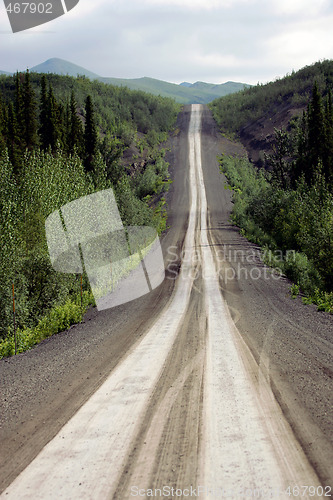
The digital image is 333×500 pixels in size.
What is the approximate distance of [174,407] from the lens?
552 cm

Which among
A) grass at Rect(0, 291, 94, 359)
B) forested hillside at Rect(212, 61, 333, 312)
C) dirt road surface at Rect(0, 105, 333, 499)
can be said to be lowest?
grass at Rect(0, 291, 94, 359)

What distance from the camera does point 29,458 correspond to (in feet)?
14.5

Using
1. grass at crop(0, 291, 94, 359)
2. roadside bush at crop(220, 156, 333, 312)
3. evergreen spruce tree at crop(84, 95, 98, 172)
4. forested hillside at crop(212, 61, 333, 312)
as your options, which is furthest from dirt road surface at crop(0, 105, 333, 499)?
evergreen spruce tree at crop(84, 95, 98, 172)

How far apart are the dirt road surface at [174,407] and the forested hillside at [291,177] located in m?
5.67

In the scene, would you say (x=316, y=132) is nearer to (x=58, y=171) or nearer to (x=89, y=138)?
(x=58, y=171)

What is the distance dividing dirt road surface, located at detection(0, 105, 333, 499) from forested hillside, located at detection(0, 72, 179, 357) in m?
2.95

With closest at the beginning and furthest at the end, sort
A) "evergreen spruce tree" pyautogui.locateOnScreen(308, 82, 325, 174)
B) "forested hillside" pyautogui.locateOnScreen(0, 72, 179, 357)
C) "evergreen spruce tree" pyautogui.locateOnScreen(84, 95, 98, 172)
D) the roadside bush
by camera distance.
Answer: "forested hillside" pyautogui.locateOnScreen(0, 72, 179, 357) → the roadside bush → "evergreen spruce tree" pyautogui.locateOnScreen(308, 82, 325, 174) → "evergreen spruce tree" pyautogui.locateOnScreen(84, 95, 98, 172)

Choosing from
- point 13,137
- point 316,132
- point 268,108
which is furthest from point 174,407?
point 268,108

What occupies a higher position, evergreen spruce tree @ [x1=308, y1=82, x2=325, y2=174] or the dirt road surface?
evergreen spruce tree @ [x1=308, y1=82, x2=325, y2=174]

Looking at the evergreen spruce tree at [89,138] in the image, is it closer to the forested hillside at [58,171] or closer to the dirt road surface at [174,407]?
the forested hillside at [58,171]

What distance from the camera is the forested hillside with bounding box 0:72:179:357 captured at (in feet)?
45.1

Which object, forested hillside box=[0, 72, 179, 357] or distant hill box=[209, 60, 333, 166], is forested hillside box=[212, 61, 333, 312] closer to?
distant hill box=[209, 60, 333, 166]

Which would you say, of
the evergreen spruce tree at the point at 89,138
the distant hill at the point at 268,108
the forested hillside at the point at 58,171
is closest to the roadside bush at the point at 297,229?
the forested hillside at the point at 58,171

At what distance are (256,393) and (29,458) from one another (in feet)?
10.9
